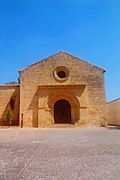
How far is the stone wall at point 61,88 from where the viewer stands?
892 inches

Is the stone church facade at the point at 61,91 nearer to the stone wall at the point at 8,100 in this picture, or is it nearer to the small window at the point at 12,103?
the stone wall at the point at 8,100

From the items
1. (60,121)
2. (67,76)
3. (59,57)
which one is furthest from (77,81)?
(60,121)

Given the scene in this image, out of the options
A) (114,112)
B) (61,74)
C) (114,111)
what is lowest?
(114,112)

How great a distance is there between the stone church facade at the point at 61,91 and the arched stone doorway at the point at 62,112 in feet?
6.99

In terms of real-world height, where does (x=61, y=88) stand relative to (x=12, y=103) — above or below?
above

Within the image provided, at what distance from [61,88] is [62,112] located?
419 centimetres

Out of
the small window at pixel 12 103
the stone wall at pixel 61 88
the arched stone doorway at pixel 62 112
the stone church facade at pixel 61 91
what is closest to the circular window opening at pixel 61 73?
the stone church facade at pixel 61 91

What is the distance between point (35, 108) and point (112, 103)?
34.4 feet

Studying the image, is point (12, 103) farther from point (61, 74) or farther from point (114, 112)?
point (114, 112)

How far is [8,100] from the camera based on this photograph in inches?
987

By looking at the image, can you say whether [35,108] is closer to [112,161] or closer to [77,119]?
[77,119]

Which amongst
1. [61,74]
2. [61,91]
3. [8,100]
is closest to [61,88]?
[61,91]

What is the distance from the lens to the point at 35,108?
22875 millimetres

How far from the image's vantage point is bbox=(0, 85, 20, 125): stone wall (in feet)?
80.6
